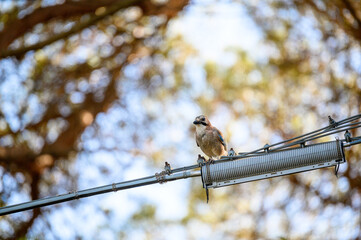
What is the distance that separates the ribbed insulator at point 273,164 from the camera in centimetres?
469

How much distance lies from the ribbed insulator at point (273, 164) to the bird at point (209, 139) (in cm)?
336

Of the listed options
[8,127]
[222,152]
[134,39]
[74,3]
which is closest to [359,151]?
[222,152]

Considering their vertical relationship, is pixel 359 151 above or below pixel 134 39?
below

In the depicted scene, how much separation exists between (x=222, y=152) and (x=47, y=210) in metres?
3.98

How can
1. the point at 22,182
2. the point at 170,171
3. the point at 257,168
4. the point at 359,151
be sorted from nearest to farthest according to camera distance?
the point at 257,168, the point at 170,171, the point at 22,182, the point at 359,151

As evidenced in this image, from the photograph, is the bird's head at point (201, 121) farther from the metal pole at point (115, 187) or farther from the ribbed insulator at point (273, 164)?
the ribbed insulator at point (273, 164)

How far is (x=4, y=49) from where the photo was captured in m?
9.03

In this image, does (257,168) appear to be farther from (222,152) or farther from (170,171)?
(222,152)

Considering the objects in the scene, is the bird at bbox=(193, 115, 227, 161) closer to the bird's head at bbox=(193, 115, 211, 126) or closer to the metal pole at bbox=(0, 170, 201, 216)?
the bird's head at bbox=(193, 115, 211, 126)

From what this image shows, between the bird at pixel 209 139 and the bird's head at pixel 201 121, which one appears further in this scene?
the bird's head at pixel 201 121

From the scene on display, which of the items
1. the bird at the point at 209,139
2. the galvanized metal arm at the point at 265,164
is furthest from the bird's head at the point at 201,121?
the galvanized metal arm at the point at 265,164

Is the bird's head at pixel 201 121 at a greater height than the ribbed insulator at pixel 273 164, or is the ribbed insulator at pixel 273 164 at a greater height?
the bird's head at pixel 201 121

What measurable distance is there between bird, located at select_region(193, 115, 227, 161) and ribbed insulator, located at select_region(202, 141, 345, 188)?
3360 mm

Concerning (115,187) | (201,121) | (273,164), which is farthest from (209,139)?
(273,164)
